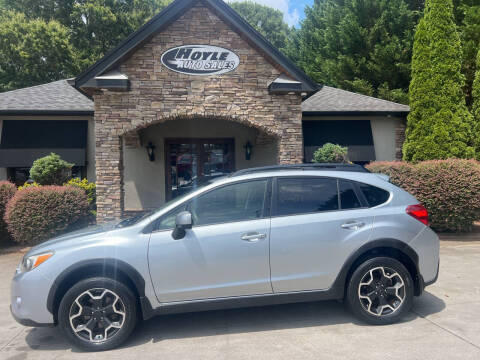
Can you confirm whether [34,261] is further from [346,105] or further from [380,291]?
[346,105]

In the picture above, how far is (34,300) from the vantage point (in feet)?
11.0

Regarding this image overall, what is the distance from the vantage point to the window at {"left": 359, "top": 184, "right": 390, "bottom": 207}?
3.94 metres

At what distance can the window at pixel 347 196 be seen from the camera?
389cm

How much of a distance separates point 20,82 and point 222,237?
24392 millimetres

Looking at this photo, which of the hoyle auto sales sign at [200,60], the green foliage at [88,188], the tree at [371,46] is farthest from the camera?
the tree at [371,46]

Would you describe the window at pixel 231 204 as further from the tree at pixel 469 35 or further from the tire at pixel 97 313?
the tree at pixel 469 35

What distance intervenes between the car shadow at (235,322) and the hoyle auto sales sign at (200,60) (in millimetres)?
6285

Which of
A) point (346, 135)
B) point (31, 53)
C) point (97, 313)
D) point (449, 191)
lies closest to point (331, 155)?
point (346, 135)

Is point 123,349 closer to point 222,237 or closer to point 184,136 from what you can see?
point 222,237

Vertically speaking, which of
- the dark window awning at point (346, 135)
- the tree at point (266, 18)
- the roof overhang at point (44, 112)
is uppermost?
the tree at point (266, 18)

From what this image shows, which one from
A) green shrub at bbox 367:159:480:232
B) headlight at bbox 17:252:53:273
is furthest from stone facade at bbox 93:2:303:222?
headlight at bbox 17:252:53:273

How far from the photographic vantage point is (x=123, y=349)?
11.2 ft

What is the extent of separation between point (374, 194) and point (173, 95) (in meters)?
6.07

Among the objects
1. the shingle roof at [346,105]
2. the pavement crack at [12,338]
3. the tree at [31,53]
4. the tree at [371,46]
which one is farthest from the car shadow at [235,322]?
the tree at [31,53]
